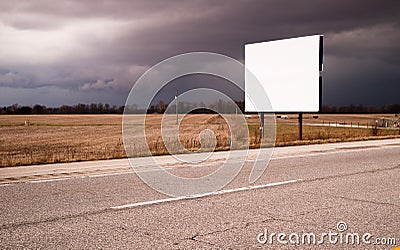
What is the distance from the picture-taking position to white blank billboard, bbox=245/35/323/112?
22.2 m

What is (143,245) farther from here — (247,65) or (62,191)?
(247,65)

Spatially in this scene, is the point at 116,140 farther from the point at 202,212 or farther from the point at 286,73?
the point at 202,212

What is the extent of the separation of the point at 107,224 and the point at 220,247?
1740 mm

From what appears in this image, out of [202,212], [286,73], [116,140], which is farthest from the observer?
[116,140]

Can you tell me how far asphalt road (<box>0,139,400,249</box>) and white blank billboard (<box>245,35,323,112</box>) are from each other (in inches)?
483

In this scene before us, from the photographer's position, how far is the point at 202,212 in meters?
6.36

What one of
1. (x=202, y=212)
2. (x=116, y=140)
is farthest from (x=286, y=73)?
(x=202, y=212)

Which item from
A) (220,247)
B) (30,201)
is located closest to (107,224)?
(220,247)

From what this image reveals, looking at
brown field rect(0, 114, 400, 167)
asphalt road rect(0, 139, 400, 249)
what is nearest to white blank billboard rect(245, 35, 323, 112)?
brown field rect(0, 114, 400, 167)

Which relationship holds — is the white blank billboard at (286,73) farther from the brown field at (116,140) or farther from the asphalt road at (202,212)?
the asphalt road at (202,212)

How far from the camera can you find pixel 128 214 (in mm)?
6254

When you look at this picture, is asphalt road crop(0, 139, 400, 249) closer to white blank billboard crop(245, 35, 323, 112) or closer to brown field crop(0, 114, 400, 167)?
brown field crop(0, 114, 400, 167)

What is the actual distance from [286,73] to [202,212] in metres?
17.8

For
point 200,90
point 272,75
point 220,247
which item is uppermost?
point 272,75
